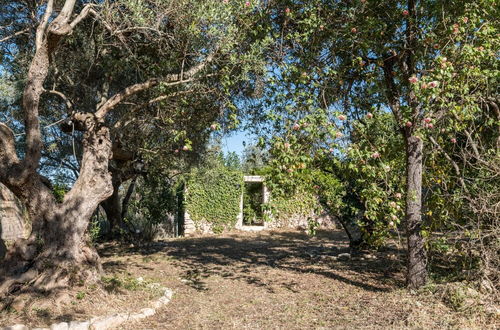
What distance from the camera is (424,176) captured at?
6645 mm

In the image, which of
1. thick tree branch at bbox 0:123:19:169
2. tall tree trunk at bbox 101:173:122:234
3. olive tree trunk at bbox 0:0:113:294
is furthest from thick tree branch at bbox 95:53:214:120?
tall tree trunk at bbox 101:173:122:234

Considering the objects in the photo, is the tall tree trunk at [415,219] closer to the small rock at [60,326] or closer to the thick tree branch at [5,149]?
the small rock at [60,326]

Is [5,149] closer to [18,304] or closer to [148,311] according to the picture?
[18,304]

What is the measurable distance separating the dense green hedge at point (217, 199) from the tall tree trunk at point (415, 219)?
32.1 ft

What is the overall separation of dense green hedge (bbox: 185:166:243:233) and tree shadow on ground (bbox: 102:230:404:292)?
2.07 metres

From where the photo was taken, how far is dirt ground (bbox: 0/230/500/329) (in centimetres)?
507

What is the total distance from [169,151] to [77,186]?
11.2 feet

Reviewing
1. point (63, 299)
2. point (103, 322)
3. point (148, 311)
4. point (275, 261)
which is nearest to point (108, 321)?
point (103, 322)

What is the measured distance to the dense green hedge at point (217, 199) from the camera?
51.6ft

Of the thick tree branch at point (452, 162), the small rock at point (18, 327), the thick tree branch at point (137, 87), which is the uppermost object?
the thick tree branch at point (137, 87)

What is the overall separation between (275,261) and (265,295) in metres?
2.95

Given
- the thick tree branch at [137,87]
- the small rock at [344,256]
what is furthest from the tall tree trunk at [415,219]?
the thick tree branch at [137,87]

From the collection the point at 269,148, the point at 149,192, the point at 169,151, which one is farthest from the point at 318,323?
the point at 149,192

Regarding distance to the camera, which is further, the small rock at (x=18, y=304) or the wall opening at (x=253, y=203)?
the wall opening at (x=253, y=203)
